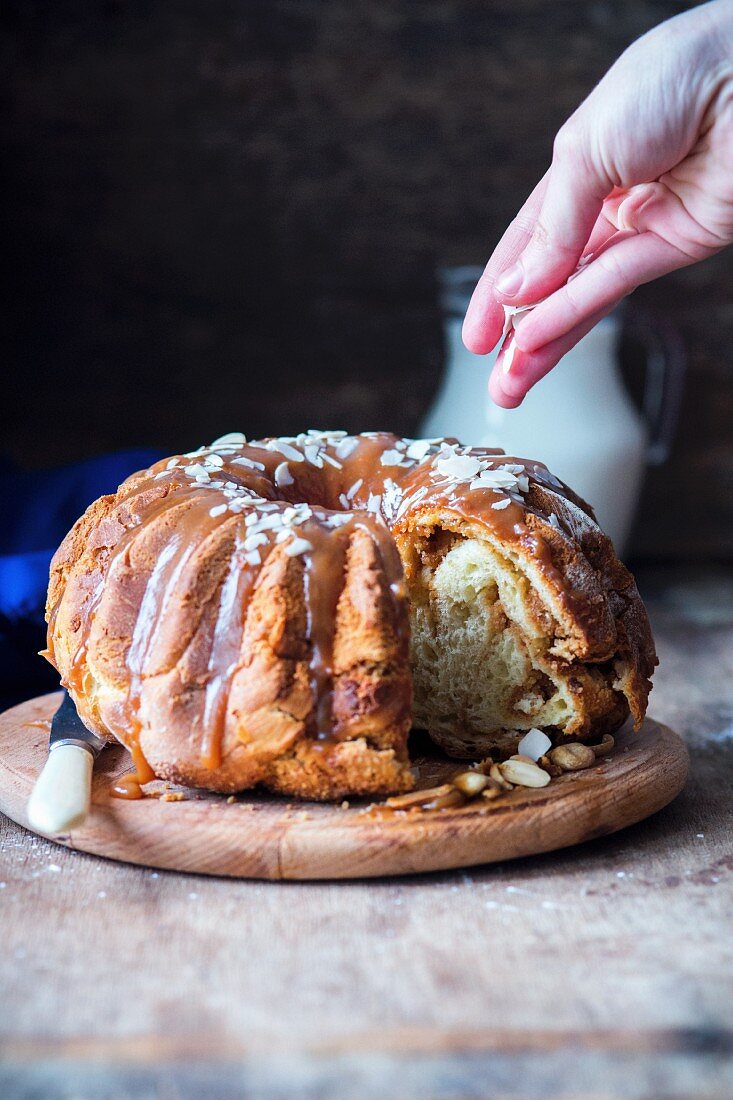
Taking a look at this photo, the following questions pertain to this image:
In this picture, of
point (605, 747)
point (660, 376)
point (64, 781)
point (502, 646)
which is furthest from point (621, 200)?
point (660, 376)

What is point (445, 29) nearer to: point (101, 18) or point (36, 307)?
point (101, 18)

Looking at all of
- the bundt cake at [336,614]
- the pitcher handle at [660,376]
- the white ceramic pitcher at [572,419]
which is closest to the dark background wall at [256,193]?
the pitcher handle at [660,376]

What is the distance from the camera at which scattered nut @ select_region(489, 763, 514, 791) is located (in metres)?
1.43

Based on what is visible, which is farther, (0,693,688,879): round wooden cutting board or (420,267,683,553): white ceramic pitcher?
(420,267,683,553): white ceramic pitcher

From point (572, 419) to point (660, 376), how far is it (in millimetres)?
774

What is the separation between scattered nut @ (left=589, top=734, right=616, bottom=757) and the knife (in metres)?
0.67

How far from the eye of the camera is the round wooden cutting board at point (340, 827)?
Answer: 1.30m

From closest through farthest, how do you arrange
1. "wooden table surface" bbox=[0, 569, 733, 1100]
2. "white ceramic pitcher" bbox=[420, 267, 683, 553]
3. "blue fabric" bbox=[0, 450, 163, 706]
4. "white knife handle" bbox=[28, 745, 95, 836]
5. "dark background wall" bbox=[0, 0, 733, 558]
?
"wooden table surface" bbox=[0, 569, 733, 1100], "white knife handle" bbox=[28, 745, 95, 836], "blue fabric" bbox=[0, 450, 163, 706], "white ceramic pitcher" bbox=[420, 267, 683, 553], "dark background wall" bbox=[0, 0, 733, 558]

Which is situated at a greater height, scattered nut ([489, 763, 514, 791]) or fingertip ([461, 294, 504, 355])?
fingertip ([461, 294, 504, 355])

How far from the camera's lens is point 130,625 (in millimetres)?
1442

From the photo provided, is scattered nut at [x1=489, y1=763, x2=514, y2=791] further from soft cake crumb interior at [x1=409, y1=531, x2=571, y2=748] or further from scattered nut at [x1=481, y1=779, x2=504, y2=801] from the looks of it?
soft cake crumb interior at [x1=409, y1=531, x2=571, y2=748]

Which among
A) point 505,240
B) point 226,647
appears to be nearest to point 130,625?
point 226,647

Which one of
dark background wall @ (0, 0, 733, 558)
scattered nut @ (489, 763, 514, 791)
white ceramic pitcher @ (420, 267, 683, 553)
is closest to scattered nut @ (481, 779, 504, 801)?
scattered nut @ (489, 763, 514, 791)

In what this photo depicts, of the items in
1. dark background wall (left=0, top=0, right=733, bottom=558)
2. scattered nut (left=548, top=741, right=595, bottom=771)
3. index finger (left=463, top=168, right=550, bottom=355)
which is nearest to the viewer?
scattered nut (left=548, top=741, right=595, bottom=771)
